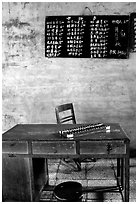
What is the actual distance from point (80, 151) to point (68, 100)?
208 centimetres

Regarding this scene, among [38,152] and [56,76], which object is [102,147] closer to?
[38,152]

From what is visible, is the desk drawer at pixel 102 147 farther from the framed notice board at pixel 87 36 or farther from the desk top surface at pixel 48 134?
the framed notice board at pixel 87 36

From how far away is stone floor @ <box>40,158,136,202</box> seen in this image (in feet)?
9.96

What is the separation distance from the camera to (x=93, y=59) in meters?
4.49

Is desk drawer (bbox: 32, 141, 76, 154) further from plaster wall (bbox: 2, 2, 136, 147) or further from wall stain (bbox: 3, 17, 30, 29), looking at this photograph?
wall stain (bbox: 3, 17, 30, 29)

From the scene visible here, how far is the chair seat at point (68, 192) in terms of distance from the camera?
2.41 m

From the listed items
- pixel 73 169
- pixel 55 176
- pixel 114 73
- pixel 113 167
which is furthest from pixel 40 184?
pixel 114 73

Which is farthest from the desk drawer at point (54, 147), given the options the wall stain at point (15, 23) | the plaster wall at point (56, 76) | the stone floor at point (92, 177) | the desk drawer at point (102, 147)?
the wall stain at point (15, 23)

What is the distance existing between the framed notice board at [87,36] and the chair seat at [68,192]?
245cm

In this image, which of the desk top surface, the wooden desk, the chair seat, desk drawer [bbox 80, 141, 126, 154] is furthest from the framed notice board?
the chair seat

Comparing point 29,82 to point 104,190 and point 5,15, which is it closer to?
point 5,15

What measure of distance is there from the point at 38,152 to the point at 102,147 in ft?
2.06

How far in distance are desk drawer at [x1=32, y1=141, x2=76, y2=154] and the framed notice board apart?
2.22 m

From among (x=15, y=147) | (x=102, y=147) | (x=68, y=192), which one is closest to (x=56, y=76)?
(x=15, y=147)
